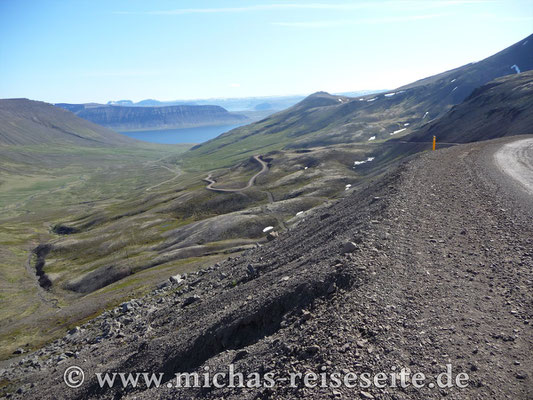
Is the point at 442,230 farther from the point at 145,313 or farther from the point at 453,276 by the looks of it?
the point at 145,313

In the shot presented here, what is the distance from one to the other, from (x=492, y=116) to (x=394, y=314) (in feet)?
417

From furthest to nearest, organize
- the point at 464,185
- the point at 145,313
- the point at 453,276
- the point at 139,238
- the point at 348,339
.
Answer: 1. the point at 139,238
2. the point at 145,313
3. the point at 464,185
4. the point at 453,276
5. the point at 348,339

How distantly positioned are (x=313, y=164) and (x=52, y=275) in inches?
4172

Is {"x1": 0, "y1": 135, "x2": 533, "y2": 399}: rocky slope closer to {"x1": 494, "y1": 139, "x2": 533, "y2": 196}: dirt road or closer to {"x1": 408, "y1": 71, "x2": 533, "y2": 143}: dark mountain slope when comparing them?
{"x1": 494, "y1": 139, "x2": 533, "y2": 196}: dirt road

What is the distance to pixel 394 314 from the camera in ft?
50.2

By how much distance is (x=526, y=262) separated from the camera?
734 inches

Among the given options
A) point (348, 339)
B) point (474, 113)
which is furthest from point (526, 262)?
point (474, 113)

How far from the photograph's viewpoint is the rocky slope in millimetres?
12852
